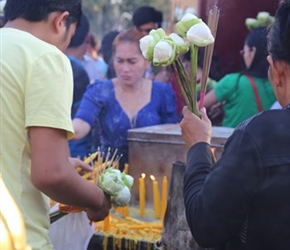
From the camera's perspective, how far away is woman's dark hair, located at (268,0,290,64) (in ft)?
4.99

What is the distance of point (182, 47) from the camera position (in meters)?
1.84

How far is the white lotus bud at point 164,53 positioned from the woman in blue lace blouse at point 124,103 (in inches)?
66.6

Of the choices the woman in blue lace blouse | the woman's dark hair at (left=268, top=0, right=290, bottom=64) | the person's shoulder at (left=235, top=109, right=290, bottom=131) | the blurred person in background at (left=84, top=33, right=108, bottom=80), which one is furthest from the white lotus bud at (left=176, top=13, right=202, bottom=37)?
the blurred person in background at (left=84, top=33, right=108, bottom=80)

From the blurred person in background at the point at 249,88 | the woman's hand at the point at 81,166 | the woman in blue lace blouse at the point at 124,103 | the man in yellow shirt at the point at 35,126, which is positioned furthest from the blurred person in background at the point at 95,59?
the man in yellow shirt at the point at 35,126

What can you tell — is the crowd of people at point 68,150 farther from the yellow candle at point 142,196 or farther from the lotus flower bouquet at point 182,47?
the yellow candle at point 142,196

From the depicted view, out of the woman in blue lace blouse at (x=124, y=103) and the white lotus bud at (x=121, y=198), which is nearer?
the white lotus bud at (x=121, y=198)

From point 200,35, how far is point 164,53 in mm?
128

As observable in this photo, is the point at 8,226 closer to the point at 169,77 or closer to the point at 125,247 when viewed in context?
the point at 125,247

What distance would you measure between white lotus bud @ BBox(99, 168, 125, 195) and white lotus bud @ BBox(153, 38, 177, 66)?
0.57 m

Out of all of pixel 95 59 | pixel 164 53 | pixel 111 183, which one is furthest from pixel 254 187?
pixel 95 59

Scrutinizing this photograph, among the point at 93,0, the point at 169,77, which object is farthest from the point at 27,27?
the point at 93,0

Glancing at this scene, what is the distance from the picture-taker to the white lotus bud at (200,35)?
180 cm

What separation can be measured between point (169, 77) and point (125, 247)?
256 cm

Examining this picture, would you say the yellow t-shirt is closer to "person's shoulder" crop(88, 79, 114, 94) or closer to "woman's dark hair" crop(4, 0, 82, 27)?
"woman's dark hair" crop(4, 0, 82, 27)
